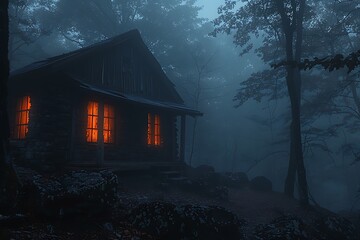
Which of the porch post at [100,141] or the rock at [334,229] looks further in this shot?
the porch post at [100,141]

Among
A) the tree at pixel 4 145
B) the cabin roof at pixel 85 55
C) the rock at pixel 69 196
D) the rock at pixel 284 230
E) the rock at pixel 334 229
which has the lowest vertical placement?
the rock at pixel 334 229

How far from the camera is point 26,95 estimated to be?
15328 mm

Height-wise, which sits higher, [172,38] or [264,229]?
[172,38]

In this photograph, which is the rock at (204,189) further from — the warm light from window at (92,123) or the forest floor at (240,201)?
the warm light from window at (92,123)

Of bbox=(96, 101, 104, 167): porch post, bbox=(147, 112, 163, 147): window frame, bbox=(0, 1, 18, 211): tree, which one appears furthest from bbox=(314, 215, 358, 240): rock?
bbox=(147, 112, 163, 147): window frame

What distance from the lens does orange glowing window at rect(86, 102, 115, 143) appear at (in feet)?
50.7

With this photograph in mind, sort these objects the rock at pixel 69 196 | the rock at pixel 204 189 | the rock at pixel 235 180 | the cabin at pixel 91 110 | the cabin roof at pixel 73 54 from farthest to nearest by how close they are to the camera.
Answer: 1. the rock at pixel 235 180
2. the rock at pixel 204 189
3. the cabin at pixel 91 110
4. the cabin roof at pixel 73 54
5. the rock at pixel 69 196

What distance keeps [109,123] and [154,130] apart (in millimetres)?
3573

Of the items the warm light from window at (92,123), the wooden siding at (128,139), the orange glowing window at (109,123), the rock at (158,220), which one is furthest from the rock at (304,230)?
the orange glowing window at (109,123)

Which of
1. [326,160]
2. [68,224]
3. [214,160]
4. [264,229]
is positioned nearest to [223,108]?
[214,160]

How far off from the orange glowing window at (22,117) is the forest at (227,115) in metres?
1.43

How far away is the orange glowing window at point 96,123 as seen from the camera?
1544 centimetres

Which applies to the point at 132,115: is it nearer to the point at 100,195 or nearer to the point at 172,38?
the point at 100,195

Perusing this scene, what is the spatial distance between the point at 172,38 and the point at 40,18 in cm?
1315
